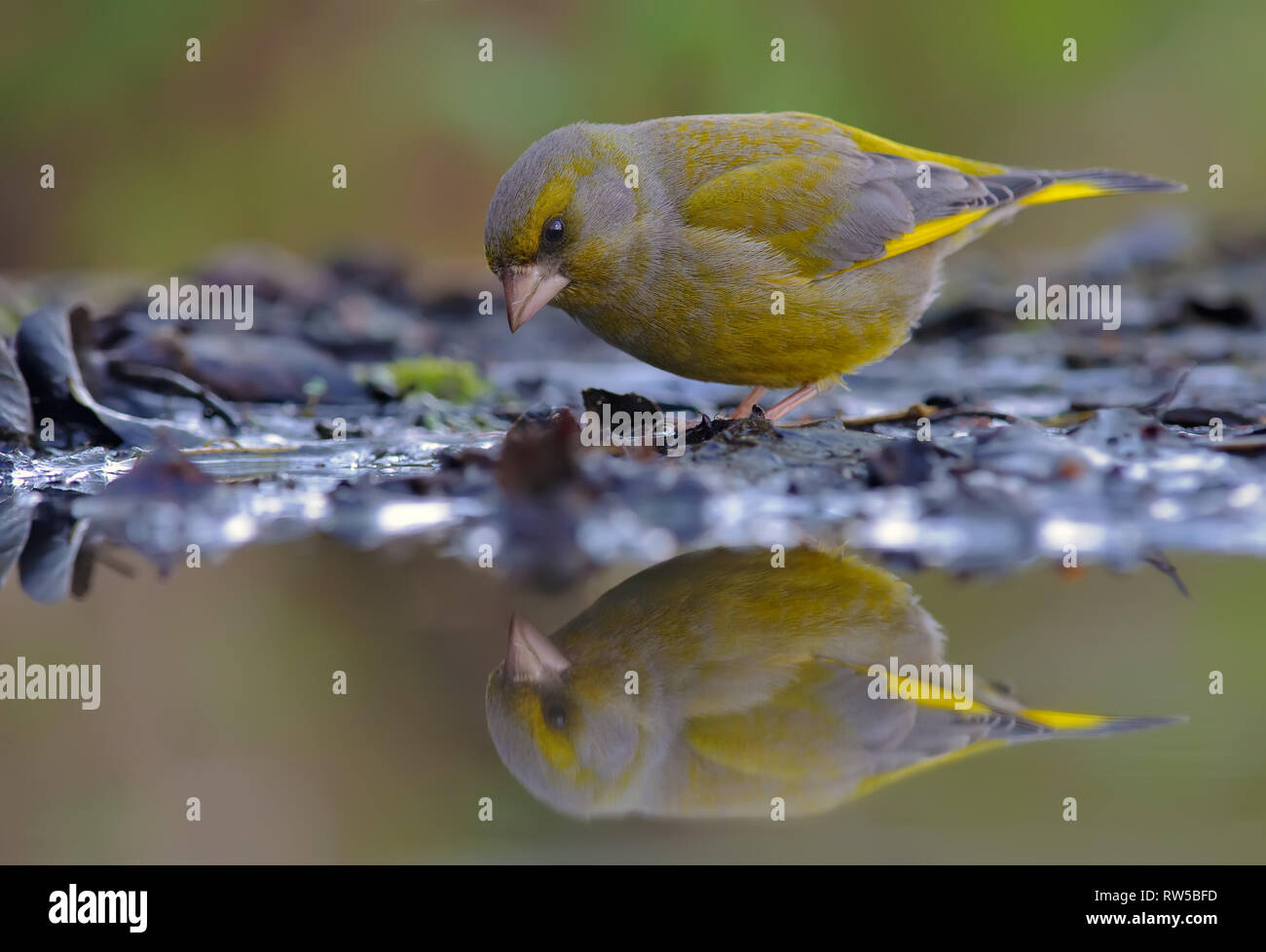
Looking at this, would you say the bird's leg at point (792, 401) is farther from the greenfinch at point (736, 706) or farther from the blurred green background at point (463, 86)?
the blurred green background at point (463, 86)

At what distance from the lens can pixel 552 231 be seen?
4332 millimetres

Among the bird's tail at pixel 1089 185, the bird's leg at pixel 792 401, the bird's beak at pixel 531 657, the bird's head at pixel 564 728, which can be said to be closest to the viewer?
the bird's head at pixel 564 728

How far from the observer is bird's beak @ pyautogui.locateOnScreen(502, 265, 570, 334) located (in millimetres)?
4359

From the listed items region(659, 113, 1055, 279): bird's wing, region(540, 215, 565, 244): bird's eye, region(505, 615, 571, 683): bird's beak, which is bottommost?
region(505, 615, 571, 683): bird's beak

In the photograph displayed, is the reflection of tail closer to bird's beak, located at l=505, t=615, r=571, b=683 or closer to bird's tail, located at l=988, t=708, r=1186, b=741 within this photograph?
bird's tail, located at l=988, t=708, r=1186, b=741

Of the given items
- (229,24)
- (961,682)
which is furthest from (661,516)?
(229,24)

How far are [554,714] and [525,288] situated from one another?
7.62ft

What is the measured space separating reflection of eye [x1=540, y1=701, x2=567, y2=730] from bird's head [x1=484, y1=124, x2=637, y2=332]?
2.16m

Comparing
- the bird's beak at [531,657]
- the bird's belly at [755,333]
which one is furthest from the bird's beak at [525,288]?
the bird's beak at [531,657]

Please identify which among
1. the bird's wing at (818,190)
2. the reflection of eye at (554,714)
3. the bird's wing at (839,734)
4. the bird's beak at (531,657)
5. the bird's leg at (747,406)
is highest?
the bird's wing at (818,190)

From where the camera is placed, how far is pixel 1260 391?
212 inches

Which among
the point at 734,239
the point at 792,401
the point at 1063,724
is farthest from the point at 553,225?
the point at 1063,724

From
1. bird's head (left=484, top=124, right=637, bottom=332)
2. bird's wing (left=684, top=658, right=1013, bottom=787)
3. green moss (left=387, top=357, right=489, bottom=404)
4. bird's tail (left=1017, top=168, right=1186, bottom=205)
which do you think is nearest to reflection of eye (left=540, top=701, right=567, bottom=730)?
bird's wing (left=684, top=658, right=1013, bottom=787)

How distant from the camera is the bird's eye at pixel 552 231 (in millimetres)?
4324
